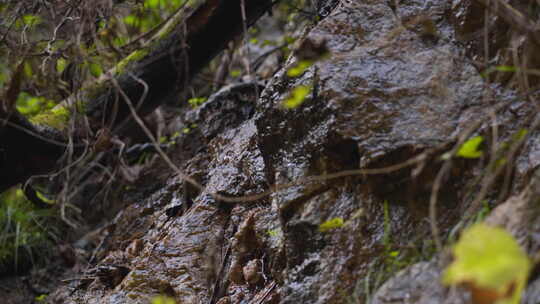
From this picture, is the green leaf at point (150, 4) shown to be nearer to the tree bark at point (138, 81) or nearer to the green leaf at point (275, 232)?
the tree bark at point (138, 81)

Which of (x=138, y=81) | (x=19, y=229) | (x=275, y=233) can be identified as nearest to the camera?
(x=275, y=233)

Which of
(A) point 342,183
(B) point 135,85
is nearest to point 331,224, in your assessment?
(A) point 342,183

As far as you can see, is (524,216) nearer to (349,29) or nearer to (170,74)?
(349,29)

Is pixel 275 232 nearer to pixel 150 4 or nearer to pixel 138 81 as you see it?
pixel 138 81

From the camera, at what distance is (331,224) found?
1988mm

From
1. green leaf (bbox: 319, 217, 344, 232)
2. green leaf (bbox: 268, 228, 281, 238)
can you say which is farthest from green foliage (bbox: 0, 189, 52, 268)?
green leaf (bbox: 319, 217, 344, 232)

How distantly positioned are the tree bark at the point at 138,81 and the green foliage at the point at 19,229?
971mm

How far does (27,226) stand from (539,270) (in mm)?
4066

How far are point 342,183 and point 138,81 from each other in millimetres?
1807

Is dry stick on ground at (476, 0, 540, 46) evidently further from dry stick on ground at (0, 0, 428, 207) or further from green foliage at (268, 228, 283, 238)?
dry stick on ground at (0, 0, 428, 207)

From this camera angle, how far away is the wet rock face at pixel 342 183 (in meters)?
1.94

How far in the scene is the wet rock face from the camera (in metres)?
1.94

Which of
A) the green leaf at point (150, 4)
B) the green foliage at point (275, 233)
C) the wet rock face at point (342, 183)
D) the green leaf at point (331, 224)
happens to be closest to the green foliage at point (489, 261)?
the wet rock face at point (342, 183)

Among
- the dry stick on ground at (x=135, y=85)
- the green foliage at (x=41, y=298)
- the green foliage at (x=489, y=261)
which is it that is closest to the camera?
the green foliage at (x=489, y=261)
